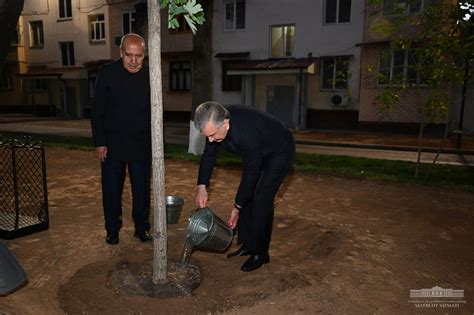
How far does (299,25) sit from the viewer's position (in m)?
19.9

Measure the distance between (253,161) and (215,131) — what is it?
0.47 metres

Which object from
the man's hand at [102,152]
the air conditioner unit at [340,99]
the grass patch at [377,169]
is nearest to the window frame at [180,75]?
the air conditioner unit at [340,99]

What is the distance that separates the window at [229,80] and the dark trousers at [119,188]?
18209mm

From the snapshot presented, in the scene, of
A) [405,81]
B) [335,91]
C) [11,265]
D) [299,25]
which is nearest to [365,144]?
[335,91]

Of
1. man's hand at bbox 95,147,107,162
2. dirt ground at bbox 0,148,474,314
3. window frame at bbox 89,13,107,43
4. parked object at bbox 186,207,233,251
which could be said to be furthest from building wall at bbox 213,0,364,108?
parked object at bbox 186,207,233,251

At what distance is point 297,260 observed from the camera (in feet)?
13.4

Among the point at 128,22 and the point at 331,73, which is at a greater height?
the point at 128,22

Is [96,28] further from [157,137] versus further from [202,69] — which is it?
[157,137]

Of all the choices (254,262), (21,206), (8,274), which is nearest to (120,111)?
(254,262)

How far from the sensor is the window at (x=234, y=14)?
21.6m

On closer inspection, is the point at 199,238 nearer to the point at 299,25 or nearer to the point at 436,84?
the point at 436,84

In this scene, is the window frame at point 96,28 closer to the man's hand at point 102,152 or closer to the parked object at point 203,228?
the man's hand at point 102,152

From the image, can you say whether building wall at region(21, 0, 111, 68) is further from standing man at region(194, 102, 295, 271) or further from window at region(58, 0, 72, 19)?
standing man at region(194, 102, 295, 271)

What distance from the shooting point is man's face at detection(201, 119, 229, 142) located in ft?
10.1
